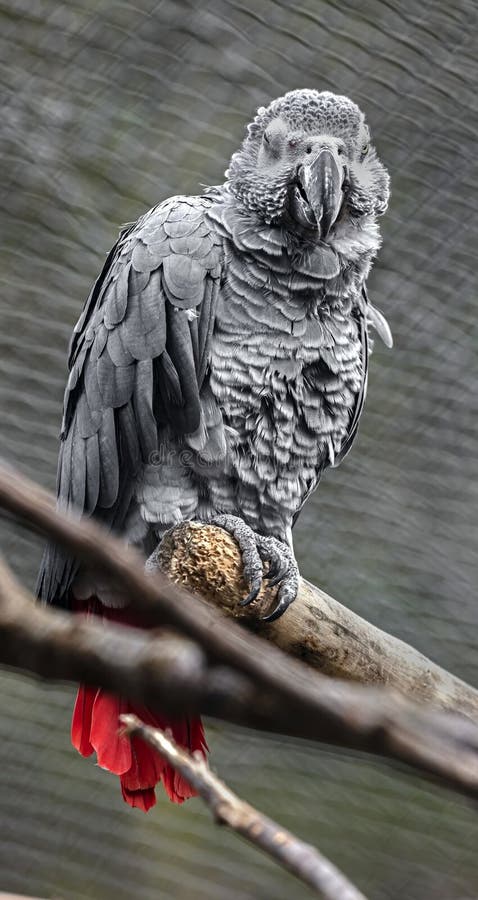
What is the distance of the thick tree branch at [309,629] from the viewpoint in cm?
91

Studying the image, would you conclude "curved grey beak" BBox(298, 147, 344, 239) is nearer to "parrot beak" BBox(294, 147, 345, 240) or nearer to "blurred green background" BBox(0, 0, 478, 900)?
"parrot beak" BBox(294, 147, 345, 240)

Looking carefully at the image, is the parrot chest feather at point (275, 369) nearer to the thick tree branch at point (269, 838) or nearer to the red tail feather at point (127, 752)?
the red tail feather at point (127, 752)

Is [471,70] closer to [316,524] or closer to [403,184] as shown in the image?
[403,184]

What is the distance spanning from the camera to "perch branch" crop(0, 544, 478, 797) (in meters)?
0.17

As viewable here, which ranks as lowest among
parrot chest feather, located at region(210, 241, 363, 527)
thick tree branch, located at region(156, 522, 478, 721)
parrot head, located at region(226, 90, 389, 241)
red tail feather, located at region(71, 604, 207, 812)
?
red tail feather, located at region(71, 604, 207, 812)

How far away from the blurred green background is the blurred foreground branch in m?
1.23

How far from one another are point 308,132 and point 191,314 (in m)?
0.23

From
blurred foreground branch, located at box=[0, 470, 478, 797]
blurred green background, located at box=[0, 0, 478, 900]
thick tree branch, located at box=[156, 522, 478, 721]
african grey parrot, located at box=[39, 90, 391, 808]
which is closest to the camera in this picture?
blurred foreground branch, located at box=[0, 470, 478, 797]

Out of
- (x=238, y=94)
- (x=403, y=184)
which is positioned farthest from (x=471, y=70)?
(x=238, y=94)

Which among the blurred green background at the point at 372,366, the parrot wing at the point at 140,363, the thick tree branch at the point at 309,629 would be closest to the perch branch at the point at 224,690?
the thick tree branch at the point at 309,629

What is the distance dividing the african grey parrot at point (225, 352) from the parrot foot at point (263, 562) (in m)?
0.01

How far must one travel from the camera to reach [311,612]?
0.95 meters

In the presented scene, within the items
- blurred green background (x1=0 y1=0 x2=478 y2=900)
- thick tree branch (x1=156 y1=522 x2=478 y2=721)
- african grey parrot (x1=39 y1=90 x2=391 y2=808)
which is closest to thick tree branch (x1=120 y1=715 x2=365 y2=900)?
thick tree branch (x1=156 y1=522 x2=478 y2=721)

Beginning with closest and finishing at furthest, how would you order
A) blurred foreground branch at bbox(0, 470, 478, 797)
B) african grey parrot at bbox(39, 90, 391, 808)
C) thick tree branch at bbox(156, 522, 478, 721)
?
blurred foreground branch at bbox(0, 470, 478, 797) < thick tree branch at bbox(156, 522, 478, 721) < african grey parrot at bbox(39, 90, 391, 808)
